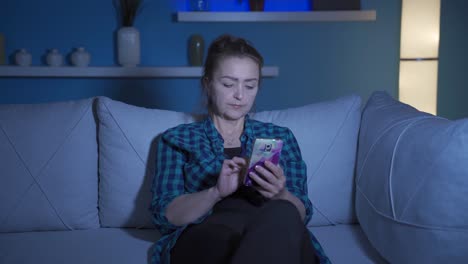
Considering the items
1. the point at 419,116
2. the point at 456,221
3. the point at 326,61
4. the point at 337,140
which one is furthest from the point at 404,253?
the point at 326,61

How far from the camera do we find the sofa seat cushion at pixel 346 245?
135cm

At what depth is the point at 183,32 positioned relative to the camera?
2998 millimetres

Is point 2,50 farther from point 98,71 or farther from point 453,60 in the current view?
point 453,60

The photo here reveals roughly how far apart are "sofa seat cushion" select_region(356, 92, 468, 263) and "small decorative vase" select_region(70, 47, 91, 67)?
190 centimetres

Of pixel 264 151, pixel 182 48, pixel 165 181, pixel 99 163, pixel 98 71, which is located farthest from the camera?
pixel 182 48

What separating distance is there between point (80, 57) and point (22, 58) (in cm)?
33

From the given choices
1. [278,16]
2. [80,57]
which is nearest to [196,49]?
[278,16]

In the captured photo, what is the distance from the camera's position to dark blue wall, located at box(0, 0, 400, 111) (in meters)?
2.96

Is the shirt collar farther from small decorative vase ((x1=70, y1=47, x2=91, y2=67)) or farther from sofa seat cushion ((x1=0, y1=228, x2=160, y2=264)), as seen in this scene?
small decorative vase ((x1=70, y1=47, x2=91, y2=67))

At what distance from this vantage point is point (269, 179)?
119 cm

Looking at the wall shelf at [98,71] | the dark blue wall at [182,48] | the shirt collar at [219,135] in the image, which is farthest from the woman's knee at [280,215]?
the dark blue wall at [182,48]

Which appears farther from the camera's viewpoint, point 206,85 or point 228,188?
point 206,85

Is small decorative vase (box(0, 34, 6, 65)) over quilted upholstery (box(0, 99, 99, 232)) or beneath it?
over

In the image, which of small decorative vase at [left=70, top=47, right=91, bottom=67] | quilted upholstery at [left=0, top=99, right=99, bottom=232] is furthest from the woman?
small decorative vase at [left=70, top=47, right=91, bottom=67]
